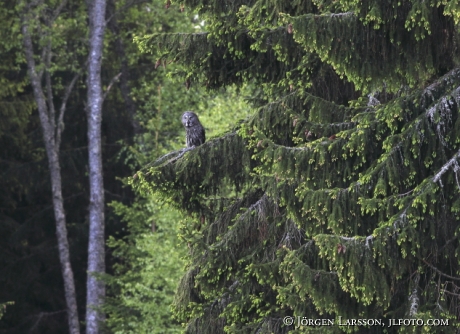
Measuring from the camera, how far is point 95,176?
55.9ft

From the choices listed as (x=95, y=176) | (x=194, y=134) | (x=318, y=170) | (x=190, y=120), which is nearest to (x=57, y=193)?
(x=95, y=176)

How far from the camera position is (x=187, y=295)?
7.53m

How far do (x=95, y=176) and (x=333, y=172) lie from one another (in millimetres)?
11597

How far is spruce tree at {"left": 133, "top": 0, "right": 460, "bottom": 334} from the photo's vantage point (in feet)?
17.6

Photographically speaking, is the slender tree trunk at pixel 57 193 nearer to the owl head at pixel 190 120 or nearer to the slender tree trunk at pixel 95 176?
the slender tree trunk at pixel 95 176

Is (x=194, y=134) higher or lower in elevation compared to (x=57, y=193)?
higher

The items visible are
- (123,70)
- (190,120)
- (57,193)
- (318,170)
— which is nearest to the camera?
(318,170)

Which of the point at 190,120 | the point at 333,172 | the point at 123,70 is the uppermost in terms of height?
the point at 123,70

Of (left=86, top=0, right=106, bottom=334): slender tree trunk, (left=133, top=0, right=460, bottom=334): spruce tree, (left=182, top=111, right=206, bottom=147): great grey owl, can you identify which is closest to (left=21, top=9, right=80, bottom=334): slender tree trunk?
(left=86, top=0, right=106, bottom=334): slender tree trunk

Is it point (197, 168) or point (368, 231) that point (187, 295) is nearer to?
point (197, 168)

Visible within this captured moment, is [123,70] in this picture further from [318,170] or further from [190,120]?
[318,170]

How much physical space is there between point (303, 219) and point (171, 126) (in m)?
14.3

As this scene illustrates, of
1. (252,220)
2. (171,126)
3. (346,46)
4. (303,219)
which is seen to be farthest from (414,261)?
(171,126)

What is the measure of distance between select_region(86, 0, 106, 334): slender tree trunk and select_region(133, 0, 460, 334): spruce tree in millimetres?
9472
